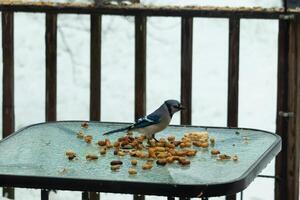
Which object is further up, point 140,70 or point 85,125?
point 140,70

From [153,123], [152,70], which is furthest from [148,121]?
[152,70]

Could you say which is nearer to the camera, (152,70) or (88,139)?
(88,139)

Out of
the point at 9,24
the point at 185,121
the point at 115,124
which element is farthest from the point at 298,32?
the point at 9,24

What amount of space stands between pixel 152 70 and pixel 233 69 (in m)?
4.93

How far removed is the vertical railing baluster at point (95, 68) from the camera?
4.78 metres

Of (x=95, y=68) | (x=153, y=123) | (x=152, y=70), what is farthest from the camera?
(x=152, y=70)

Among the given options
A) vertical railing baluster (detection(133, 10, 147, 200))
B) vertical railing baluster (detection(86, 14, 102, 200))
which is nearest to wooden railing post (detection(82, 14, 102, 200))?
vertical railing baluster (detection(86, 14, 102, 200))

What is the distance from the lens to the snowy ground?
29.1 feet

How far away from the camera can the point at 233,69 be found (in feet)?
15.3

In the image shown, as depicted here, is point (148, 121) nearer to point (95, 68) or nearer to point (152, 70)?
point (95, 68)

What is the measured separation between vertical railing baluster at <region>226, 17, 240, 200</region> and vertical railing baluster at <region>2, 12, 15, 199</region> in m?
1.12

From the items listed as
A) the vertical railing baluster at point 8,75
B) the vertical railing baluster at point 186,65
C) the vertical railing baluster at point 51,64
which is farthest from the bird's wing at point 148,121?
the vertical railing baluster at point 8,75

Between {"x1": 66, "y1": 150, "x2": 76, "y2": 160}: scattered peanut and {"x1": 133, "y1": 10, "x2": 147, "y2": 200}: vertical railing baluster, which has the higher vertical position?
{"x1": 133, "y1": 10, "x2": 147, "y2": 200}: vertical railing baluster

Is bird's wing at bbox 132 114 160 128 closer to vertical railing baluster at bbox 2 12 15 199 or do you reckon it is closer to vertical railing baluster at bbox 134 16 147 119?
vertical railing baluster at bbox 134 16 147 119
